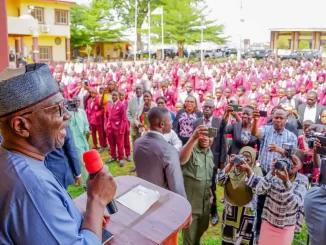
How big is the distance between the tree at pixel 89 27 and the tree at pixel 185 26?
14.0 ft

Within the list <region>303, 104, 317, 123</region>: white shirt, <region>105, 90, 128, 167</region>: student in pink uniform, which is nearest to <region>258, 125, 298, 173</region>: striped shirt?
<region>303, 104, 317, 123</region>: white shirt

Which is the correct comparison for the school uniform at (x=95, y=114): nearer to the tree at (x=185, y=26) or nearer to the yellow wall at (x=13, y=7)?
the yellow wall at (x=13, y=7)

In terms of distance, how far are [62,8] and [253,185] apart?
29.5 m

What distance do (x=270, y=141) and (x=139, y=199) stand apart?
123 inches

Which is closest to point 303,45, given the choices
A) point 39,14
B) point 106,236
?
point 39,14

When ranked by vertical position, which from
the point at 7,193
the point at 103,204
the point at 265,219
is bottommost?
the point at 265,219

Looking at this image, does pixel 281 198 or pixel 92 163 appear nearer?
pixel 92 163

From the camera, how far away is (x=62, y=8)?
97.0ft

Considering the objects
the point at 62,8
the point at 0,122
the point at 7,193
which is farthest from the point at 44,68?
the point at 62,8

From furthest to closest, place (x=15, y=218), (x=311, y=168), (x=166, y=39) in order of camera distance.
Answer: (x=166, y=39) < (x=311, y=168) < (x=15, y=218)

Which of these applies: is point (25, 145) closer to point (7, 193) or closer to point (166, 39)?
point (7, 193)

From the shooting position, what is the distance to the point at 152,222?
4.81 ft

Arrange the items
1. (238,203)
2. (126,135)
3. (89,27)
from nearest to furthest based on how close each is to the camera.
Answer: (238,203) → (126,135) → (89,27)

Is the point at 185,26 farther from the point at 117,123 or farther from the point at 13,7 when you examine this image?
the point at 117,123
